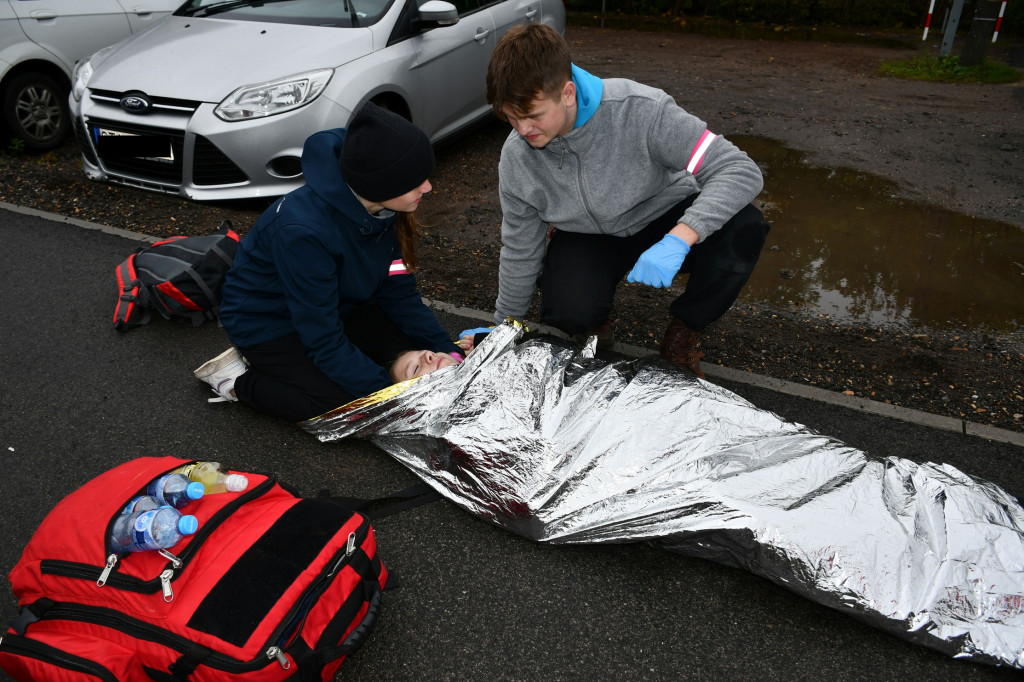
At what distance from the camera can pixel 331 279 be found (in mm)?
2256

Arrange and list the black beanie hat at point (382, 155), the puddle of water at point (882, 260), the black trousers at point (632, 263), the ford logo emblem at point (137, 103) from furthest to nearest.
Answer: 1. the ford logo emblem at point (137, 103)
2. the puddle of water at point (882, 260)
3. the black trousers at point (632, 263)
4. the black beanie hat at point (382, 155)

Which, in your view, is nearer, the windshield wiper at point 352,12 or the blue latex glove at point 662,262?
the blue latex glove at point 662,262

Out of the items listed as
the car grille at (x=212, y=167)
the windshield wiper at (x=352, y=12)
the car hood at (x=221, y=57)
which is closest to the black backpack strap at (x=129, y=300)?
the car grille at (x=212, y=167)

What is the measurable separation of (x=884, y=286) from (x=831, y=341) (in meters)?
0.73

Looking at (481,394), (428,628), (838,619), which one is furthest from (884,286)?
(428,628)

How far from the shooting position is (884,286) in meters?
3.56

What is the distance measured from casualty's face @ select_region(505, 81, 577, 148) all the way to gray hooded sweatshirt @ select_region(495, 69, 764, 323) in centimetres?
11

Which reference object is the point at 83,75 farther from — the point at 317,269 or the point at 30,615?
the point at 30,615

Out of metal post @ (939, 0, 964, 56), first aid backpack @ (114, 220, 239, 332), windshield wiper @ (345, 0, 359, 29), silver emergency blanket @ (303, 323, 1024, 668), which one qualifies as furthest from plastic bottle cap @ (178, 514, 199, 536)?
metal post @ (939, 0, 964, 56)

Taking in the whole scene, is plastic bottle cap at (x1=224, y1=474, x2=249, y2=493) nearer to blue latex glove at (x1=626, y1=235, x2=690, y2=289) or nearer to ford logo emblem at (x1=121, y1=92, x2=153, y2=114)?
blue latex glove at (x1=626, y1=235, x2=690, y2=289)

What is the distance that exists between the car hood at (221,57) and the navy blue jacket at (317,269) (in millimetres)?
1990

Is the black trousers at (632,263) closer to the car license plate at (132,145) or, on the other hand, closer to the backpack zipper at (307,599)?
the backpack zipper at (307,599)

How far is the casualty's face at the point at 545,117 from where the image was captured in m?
2.19

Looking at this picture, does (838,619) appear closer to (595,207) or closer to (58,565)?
(595,207)
